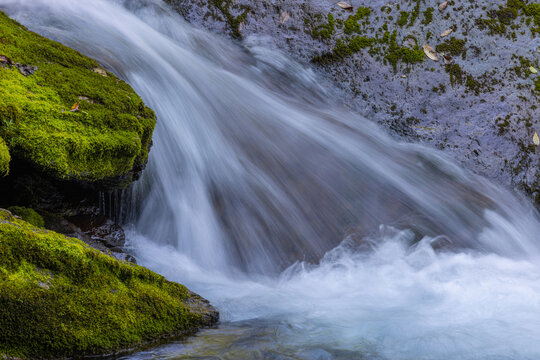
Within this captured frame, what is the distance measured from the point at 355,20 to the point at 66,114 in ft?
17.4

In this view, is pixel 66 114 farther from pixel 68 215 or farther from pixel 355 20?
pixel 355 20

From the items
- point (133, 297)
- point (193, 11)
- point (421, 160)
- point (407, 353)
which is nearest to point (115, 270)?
point (133, 297)

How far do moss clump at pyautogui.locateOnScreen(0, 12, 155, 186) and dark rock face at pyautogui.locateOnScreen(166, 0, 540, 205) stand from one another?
360 cm

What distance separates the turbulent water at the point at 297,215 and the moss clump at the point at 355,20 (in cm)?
103

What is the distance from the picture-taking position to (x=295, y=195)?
5457 mm

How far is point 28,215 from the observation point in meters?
3.29

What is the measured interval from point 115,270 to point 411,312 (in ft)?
8.35

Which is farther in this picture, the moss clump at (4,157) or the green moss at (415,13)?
the green moss at (415,13)

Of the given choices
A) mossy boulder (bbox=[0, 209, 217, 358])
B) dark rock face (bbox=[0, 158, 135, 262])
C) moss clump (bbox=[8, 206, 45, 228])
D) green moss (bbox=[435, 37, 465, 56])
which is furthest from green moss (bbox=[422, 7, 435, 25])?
moss clump (bbox=[8, 206, 45, 228])

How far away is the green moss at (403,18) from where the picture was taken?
7.23 metres

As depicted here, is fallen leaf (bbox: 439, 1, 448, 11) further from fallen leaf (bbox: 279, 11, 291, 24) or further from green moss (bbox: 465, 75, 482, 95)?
fallen leaf (bbox: 279, 11, 291, 24)

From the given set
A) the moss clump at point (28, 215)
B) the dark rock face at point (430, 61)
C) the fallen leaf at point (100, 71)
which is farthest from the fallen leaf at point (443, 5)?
the moss clump at point (28, 215)

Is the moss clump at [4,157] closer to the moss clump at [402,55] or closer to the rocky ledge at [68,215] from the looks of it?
the rocky ledge at [68,215]

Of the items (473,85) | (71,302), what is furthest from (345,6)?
(71,302)
